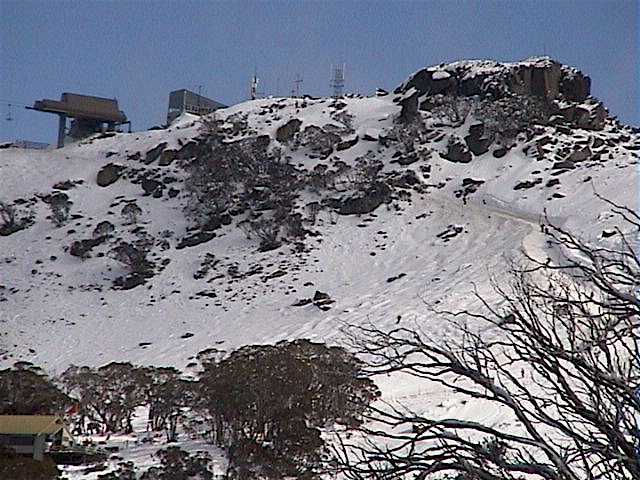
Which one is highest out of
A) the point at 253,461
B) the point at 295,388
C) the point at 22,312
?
the point at 22,312

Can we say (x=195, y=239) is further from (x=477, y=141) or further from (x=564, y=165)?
(x=564, y=165)

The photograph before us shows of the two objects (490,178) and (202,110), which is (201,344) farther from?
(202,110)

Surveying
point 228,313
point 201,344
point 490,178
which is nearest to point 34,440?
point 201,344

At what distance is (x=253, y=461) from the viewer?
15555 millimetres

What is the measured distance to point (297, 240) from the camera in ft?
154

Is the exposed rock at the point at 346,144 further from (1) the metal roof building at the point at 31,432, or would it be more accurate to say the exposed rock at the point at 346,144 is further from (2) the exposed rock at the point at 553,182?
(1) the metal roof building at the point at 31,432

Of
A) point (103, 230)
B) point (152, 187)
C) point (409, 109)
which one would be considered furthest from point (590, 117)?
point (103, 230)

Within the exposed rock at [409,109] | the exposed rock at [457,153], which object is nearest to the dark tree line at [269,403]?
the exposed rock at [457,153]

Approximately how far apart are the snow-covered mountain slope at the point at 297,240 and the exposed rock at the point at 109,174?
0.15 m

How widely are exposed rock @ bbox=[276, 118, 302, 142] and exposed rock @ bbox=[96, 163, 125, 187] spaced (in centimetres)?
1194

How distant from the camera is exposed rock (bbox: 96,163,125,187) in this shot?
197ft

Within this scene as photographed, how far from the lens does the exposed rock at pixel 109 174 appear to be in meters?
60.1

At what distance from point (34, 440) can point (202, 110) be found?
64534mm

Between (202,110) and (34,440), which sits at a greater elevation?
(202,110)
